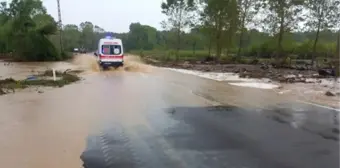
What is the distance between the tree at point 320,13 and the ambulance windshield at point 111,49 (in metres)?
22.8

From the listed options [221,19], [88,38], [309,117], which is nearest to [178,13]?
[221,19]

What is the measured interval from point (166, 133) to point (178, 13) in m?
54.5

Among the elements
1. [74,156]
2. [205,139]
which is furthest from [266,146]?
[74,156]

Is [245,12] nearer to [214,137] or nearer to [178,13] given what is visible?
[178,13]

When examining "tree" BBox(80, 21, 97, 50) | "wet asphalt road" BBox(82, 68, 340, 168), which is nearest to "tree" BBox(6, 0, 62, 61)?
"wet asphalt road" BBox(82, 68, 340, 168)

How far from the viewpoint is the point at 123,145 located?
316 inches

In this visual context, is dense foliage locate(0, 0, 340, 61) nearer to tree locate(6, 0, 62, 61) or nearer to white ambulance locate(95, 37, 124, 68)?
tree locate(6, 0, 62, 61)

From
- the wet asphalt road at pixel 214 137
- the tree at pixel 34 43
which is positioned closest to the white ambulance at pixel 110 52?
the wet asphalt road at pixel 214 137

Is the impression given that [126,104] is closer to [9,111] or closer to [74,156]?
[9,111]

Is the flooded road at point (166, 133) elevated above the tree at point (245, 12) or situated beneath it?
situated beneath

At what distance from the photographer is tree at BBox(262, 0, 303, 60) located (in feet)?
150

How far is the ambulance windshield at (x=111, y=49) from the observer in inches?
1385

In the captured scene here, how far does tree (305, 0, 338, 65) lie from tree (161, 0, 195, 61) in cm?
1978

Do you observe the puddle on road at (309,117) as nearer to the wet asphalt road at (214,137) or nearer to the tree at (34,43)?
the wet asphalt road at (214,137)
